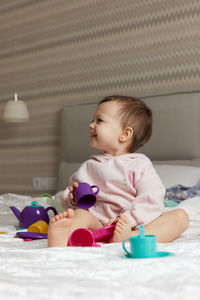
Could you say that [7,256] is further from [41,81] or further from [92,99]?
[41,81]

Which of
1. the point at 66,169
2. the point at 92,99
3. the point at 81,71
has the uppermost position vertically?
the point at 81,71

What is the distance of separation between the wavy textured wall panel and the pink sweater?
1.56 metres

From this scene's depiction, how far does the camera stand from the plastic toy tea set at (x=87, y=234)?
1101mm

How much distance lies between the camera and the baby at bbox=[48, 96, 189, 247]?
1.41 meters

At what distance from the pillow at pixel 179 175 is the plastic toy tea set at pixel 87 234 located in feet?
3.09

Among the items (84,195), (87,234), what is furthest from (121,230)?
(84,195)

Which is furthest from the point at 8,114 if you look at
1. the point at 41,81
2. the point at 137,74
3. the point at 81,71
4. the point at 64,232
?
the point at 64,232

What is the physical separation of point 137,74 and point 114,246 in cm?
230

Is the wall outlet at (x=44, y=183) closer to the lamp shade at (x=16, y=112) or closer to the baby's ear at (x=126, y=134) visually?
the lamp shade at (x=16, y=112)

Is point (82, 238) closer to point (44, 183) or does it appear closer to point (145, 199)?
point (145, 199)

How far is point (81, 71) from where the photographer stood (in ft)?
12.2

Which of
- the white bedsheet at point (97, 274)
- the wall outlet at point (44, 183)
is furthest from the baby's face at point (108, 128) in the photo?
the wall outlet at point (44, 183)

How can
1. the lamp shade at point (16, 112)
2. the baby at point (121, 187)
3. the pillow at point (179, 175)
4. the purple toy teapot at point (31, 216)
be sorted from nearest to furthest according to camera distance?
1. the baby at point (121, 187)
2. the purple toy teapot at point (31, 216)
3. the pillow at point (179, 175)
4. the lamp shade at point (16, 112)

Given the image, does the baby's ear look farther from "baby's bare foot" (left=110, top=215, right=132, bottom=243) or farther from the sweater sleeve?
"baby's bare foot" (left=110, top=215, right=132, bottom=243)
